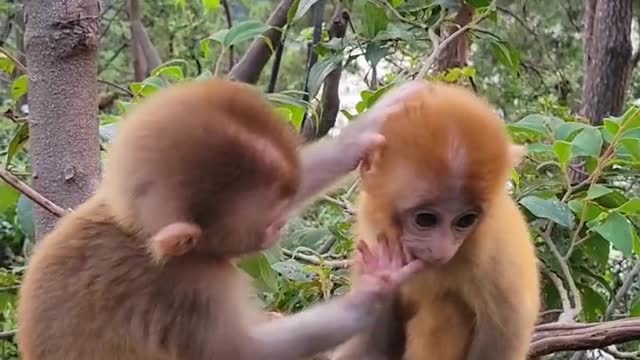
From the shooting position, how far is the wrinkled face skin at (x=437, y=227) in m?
1.57

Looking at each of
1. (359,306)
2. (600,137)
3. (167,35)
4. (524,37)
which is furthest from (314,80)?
(524,37)

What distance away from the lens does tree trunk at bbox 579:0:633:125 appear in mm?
3725

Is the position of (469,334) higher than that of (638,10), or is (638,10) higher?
(469,334)

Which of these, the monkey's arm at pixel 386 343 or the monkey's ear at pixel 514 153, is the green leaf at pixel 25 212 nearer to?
the monkey's arm at pixel 386 343

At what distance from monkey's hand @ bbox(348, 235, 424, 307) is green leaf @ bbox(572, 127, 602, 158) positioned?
550 mm

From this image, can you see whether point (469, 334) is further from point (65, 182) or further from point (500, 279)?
point (65, 182)

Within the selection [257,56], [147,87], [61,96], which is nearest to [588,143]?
[147,87]

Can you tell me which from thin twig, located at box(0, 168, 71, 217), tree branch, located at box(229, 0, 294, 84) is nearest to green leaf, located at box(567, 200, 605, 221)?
thin twig, located at box(0, 168, 71, 217)

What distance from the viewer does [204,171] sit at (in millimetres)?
1326

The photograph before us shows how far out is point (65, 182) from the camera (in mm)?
1740

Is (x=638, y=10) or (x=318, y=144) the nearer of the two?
(x=318, y=144)

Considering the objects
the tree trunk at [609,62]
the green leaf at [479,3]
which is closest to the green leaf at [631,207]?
the green leaf at [479,3]

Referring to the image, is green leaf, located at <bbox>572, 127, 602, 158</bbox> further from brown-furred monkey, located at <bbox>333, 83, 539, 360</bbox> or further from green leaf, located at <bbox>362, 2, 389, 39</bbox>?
green leaf, located at <bbox>362, 2, 389, 39</bbox>

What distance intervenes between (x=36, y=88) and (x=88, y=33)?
0.13m
